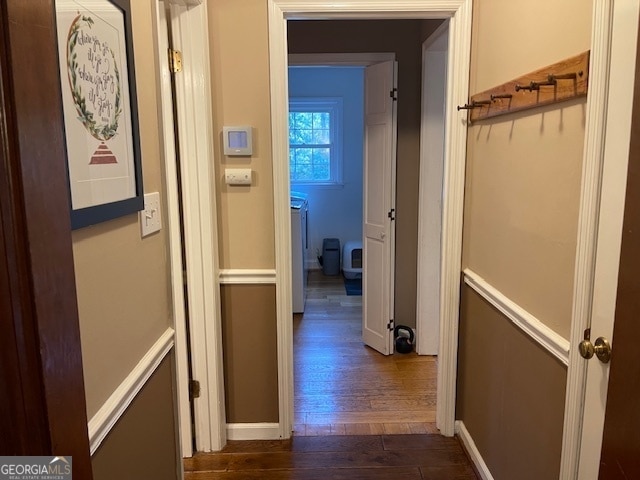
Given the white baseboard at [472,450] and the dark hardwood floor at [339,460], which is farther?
the dark hardwood floor at [339,460]

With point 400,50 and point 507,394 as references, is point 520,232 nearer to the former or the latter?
point 507,394

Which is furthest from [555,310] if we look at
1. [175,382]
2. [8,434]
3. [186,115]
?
[186,115]

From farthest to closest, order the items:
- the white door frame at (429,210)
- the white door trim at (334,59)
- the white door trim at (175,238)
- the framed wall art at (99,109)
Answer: the white door trim at (334,59) < the white door frame at (429,210) < the white door trim at (175,238) < the framed wall art at (99,109)

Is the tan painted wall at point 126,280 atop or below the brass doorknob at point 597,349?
atop

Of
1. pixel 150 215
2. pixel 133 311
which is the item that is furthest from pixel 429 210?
pixel 133 311

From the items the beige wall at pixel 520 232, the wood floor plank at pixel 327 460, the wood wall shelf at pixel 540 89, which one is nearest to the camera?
the wood wall shelf at pixel 540 89

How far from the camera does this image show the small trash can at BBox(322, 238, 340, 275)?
5.69 metres

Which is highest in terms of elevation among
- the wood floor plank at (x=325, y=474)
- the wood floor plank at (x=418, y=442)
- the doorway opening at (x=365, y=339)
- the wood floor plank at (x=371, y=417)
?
the doorway opening at (x=365, y=339)

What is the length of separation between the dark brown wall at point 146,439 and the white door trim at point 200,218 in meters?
0.62

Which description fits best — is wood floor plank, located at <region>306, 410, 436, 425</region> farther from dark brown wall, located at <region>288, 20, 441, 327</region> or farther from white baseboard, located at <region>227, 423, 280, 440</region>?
dark brown wall, located at <region>288, 20, 441, 327</region>

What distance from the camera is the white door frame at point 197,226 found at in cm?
203

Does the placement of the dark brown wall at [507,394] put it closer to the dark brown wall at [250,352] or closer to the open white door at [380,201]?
the dark brown wall at [250,352]

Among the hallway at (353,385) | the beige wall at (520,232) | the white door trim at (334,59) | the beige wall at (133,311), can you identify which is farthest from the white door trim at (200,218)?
the white door trim at (334,59)

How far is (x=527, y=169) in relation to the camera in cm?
163
